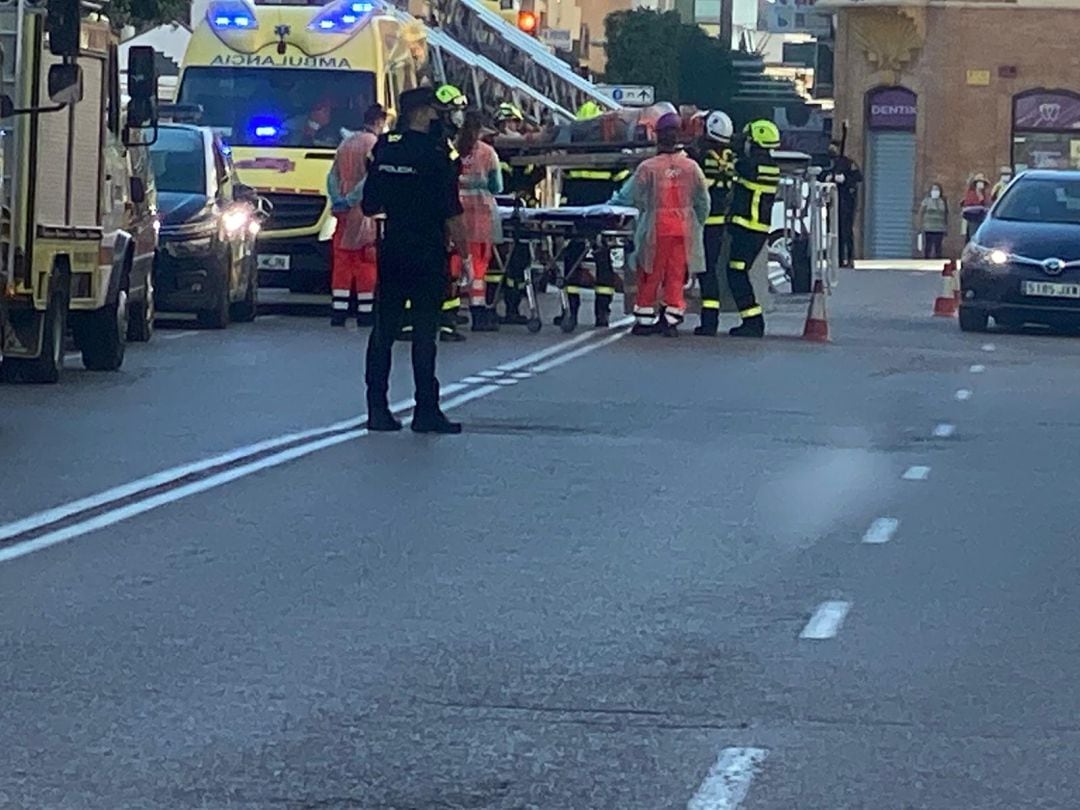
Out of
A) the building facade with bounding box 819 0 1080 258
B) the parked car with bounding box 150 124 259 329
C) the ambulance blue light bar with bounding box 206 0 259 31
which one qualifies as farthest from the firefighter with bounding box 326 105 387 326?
the building facade with bounding box 819 0 1080 258

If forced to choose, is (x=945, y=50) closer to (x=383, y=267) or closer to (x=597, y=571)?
(x=383, y=267)

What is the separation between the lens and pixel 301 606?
31.1 feet

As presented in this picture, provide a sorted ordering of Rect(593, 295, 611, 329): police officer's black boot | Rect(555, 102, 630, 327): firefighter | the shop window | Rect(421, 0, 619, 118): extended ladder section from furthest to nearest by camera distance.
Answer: the shop window → Rect(421, 0, 619, 118): extended ladder section → Rect(593, 295, 611, 329): police officer's black boot → Rect(555, 102, 630, 327): firefighter

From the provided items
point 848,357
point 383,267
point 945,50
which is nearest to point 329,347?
point 848,357

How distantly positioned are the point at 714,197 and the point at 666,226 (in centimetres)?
149

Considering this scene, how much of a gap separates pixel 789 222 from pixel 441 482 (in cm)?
1929

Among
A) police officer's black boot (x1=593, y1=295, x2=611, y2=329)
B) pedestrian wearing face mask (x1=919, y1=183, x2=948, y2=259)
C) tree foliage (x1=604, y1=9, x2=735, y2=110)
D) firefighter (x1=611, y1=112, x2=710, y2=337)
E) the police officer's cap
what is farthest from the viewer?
tree foliage (x1=604, y1=9, x2=735, y2=110)

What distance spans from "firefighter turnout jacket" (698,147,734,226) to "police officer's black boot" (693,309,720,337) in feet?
2.90

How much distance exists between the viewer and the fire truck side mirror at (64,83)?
1703 cm

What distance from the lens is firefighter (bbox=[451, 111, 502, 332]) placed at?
22344mm

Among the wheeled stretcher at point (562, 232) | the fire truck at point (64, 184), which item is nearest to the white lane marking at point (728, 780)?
the fire truck at point (64, 184)

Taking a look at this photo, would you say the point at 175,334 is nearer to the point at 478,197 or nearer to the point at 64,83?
the point at 478,197

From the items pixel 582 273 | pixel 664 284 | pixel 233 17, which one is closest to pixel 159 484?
pixel 664 284

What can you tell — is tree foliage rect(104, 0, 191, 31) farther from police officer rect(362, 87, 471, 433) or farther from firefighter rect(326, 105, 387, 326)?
police officer rect(362, 87, 471, 433)
